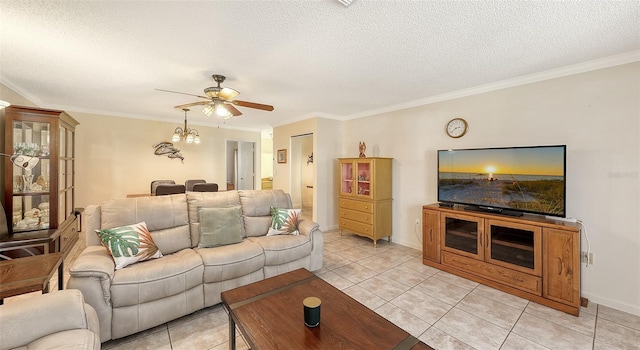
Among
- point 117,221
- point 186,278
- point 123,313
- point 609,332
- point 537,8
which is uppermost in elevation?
point 537,8

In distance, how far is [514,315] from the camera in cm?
227

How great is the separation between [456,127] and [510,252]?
1.75 metres

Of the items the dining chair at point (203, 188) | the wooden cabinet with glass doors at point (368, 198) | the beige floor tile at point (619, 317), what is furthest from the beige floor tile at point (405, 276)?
the dining chair at point (203, 188)

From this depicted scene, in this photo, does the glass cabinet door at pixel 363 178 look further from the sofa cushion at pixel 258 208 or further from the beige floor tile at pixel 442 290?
the beige floor tile at pixel 442 290

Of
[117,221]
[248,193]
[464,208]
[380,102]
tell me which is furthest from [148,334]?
[380,102]

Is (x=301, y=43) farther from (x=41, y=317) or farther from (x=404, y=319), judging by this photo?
(x=404, y=319)

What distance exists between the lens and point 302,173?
622 centimetres

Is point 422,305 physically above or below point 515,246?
below

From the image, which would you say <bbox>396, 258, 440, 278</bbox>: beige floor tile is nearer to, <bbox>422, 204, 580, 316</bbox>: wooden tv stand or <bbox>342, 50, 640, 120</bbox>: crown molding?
<bbox>422, 204, 580, 316</bbox>: wooden tv stand

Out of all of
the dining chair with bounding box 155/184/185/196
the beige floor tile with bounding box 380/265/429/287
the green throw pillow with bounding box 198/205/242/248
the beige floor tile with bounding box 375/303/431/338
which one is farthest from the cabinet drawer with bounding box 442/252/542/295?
the dining chair with bounding box 155/184/185/196

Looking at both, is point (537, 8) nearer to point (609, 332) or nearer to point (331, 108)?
point (609, 332)

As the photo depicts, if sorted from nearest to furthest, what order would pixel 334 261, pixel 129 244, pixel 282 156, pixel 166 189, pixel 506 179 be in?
pixel 129 244 < pixel 506 179 < pixel 334 261 < pixel 166 189 < pixel 282 156

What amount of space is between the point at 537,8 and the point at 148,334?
3766 mm

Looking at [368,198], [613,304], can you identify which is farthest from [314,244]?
[613,304]
